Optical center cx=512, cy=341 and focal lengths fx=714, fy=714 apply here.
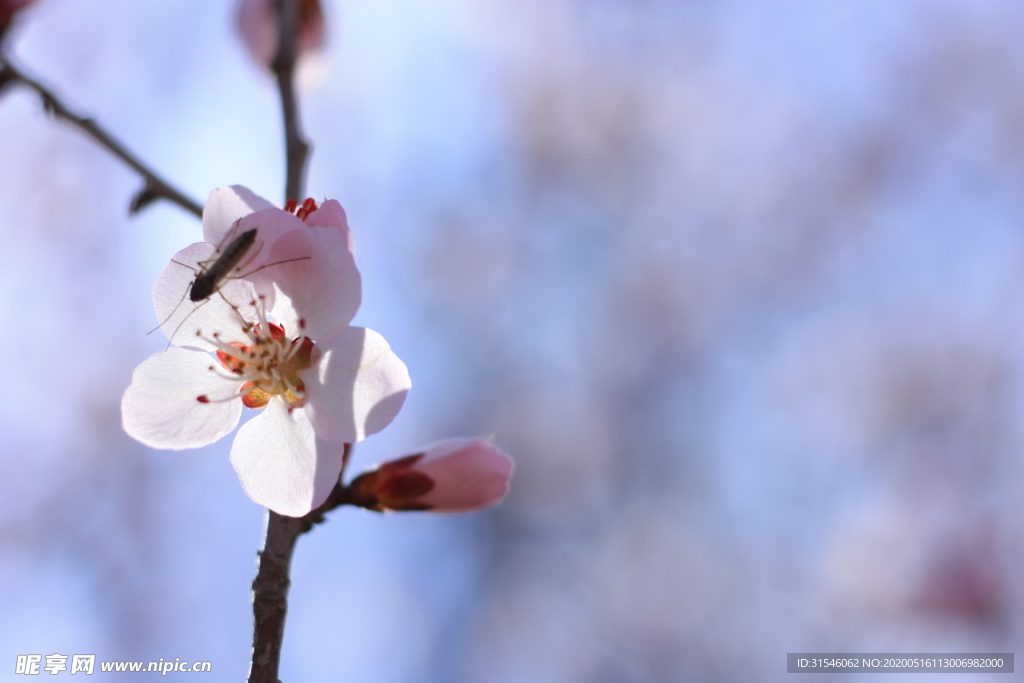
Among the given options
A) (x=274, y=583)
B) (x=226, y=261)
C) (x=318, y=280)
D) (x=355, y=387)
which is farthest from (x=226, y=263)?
(x=274, y=583)

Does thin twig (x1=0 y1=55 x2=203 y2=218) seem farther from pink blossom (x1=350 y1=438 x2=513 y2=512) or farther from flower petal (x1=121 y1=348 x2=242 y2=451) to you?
pink blossom (x1=350 y1=438 x2=513 y2=512)

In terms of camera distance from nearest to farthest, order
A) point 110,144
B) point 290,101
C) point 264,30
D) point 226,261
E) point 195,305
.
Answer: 1. point 226,261
2. point 195,305
3. point 110,144
4. point 290,101
5. point 264,30

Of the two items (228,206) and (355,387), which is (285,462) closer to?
(355,387)

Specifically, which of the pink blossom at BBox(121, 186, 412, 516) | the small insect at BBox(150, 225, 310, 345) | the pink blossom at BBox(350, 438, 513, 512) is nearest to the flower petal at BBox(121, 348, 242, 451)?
the pink blossom at BBox(121, 186, 412, 516)

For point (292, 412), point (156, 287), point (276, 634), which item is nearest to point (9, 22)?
point (156, 287)

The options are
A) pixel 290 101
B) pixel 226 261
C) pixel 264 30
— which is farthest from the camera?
pixel 264 30

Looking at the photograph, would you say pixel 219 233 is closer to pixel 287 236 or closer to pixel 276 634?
pixel 287 236
